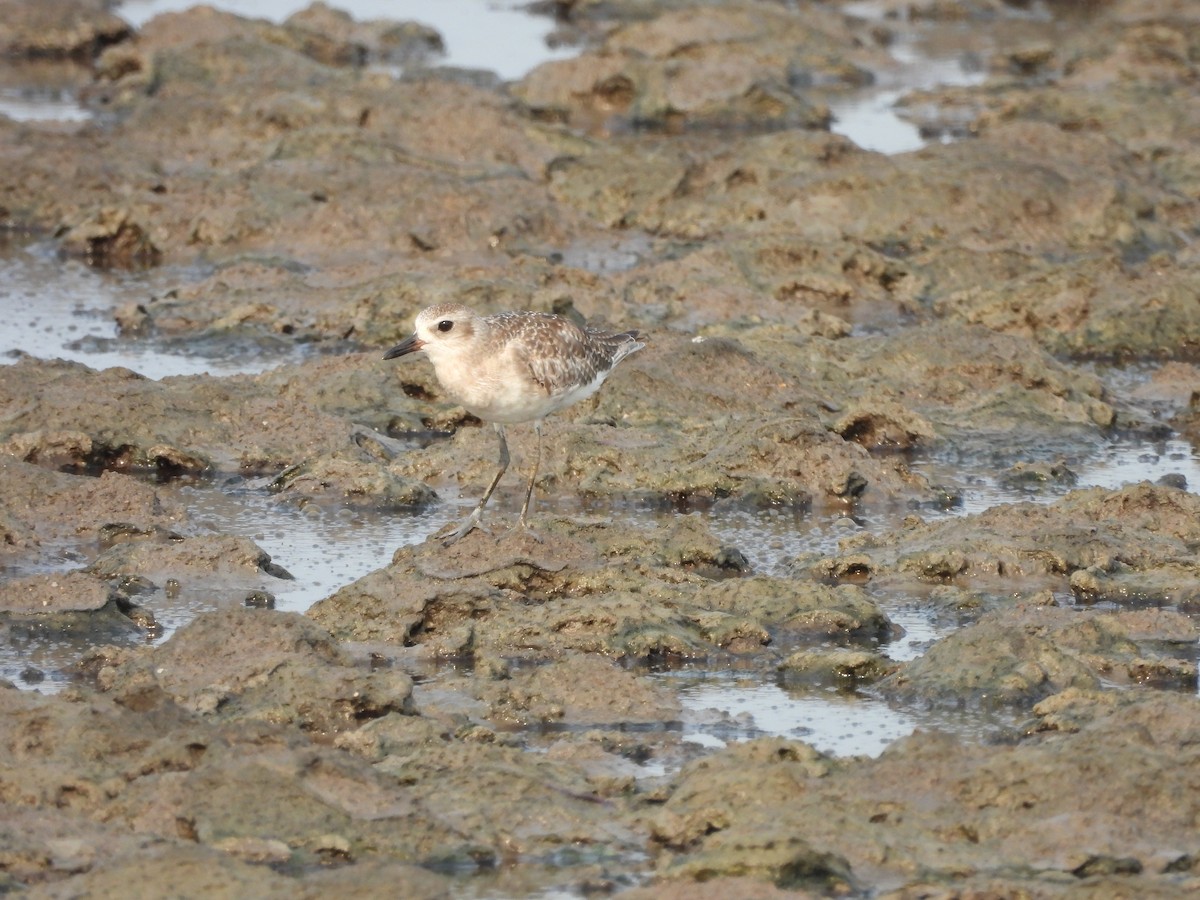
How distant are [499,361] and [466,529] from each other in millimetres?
838

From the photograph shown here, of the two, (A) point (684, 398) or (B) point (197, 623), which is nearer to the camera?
(B) point (197, 623)

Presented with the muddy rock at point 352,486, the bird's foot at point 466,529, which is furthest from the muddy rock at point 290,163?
the bird's foot at point 466,529

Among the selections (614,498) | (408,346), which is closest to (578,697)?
(408,346)

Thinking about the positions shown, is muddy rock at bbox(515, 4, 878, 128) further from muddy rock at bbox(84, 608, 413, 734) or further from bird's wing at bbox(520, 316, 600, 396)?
muddy rock at bbox(84, 608, 413, 734)

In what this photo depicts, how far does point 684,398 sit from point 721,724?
4410mm

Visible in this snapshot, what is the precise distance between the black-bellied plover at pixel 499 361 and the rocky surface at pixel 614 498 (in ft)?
1.97

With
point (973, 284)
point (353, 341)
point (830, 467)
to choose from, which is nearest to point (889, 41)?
point (973, 284)

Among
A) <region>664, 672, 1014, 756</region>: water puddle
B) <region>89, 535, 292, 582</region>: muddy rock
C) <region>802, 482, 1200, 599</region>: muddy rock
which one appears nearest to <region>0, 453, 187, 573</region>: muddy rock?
<region>89, 535, 292, 582</region>: muddy rock

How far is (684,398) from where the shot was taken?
1248cm

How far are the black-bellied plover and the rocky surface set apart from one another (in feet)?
1.97

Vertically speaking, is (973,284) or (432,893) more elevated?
(432,893)

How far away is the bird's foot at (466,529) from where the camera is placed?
9859 mm

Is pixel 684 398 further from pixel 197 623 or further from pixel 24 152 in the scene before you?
pixel 24 152

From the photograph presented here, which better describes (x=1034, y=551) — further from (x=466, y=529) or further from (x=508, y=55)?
(x=508, y=55)
